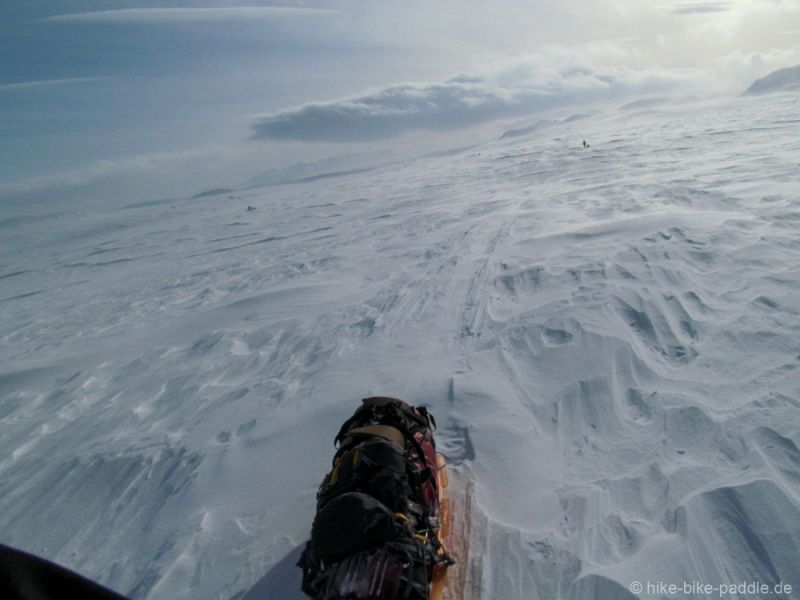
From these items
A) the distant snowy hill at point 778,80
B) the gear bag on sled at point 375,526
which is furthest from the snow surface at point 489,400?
the distant snowy hill at point 778,80

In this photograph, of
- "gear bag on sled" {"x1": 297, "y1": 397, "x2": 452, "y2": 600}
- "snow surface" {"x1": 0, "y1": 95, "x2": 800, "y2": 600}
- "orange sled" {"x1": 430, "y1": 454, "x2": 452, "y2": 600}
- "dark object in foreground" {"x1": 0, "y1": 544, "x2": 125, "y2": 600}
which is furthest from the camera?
"snow surface" {"x1": 0, "y1": 95, "x2": 800, "y2": 600}

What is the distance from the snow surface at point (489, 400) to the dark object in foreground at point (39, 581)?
5.87 ft

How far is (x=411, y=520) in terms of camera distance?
7.32 feet

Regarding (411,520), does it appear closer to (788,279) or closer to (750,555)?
(750,555)

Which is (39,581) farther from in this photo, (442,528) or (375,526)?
(442,528)

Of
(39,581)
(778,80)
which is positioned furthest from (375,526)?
(778,80)

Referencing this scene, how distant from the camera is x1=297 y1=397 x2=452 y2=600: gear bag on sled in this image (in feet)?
6.39

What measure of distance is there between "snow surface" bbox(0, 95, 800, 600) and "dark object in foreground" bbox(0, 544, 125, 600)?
5.87 feet

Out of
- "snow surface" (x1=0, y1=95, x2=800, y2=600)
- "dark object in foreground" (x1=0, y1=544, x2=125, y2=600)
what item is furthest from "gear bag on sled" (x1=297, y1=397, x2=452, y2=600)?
"dark object in foreground" (x1=0, y1=544, x2=125, y2=600)

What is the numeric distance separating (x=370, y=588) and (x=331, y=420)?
90.3 inches

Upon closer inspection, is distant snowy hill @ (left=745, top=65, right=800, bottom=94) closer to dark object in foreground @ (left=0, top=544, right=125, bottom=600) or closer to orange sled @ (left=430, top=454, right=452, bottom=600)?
orange sled @ (left=430, top=454, right=452, bottom=600)

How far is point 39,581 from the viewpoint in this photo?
1.08 meters

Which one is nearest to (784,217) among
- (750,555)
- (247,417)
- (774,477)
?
(774,477)

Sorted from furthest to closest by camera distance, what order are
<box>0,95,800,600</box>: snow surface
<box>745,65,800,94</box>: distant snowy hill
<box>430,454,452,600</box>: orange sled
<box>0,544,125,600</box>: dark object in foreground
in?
<box>745,65,800,94</box>: distant snowy hill
<box>0,95,800,600</box>: snow surface
<box>430,454,452,600</box>: orange sled
<box>0,544,125,600</box>: dark object in foreground
